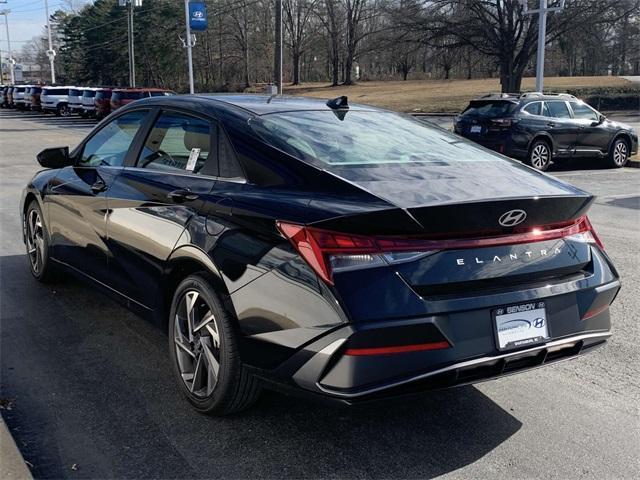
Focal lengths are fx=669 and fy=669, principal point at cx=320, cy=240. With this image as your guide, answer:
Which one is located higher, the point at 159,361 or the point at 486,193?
the point at 486,193

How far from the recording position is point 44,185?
18.5 feet

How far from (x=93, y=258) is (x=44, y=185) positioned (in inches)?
51.8

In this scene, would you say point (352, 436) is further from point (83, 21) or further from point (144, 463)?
point (83, 21)

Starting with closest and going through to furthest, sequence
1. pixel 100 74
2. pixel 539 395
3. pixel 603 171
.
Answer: pixel 539 395, pixel 603 171, pixel 100 74

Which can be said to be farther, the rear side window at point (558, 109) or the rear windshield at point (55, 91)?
the rear windshield at point (55, 91)

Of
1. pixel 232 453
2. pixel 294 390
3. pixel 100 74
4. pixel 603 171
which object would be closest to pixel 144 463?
pixel 232 453

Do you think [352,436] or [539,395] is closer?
[352,436]

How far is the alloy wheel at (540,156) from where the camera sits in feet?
49.6

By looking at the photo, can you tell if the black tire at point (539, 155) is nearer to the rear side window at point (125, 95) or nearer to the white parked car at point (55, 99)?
the rear side window at point (125, 95)

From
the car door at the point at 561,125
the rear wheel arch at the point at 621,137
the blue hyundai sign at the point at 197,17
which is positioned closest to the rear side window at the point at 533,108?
the car door at the point at 561,125

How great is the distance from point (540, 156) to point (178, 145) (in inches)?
499

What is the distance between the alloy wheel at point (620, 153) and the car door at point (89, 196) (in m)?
14.3

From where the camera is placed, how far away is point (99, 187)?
4633mm

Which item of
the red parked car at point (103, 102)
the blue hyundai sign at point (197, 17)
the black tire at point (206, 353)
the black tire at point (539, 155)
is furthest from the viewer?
the red parked car at point (103, 102)
